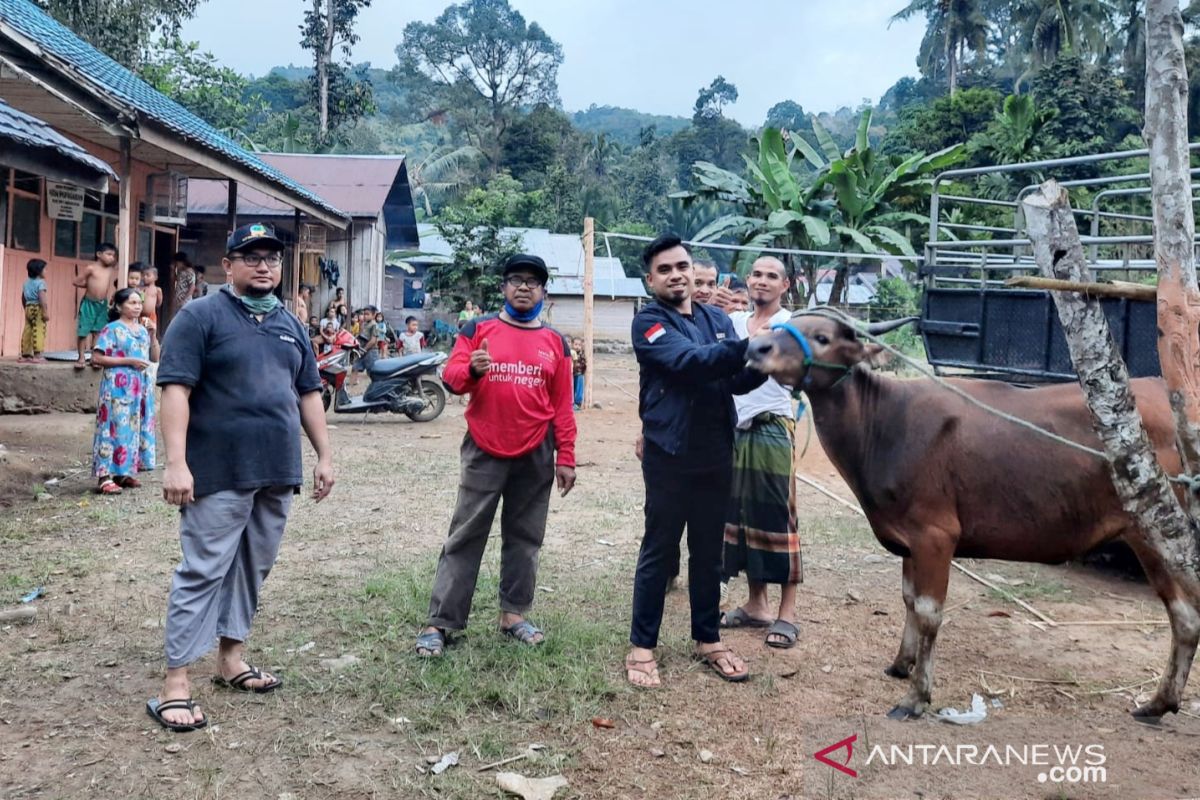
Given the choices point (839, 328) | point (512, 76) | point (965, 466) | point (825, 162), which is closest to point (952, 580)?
point (965, 466)

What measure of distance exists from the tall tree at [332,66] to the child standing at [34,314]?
79.0ft

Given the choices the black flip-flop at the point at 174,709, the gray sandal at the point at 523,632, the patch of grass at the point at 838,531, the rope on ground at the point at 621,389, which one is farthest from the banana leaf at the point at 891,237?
the black flip-flop at the point at 174,709

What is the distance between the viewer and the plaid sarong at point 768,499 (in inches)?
184

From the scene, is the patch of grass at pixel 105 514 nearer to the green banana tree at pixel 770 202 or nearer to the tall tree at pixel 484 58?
the green banana tree at pixel 770 202

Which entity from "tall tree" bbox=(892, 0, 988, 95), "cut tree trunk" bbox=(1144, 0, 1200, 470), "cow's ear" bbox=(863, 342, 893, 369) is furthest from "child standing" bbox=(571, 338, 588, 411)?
"tall tree" bbox=(892, 0, 988, 95)

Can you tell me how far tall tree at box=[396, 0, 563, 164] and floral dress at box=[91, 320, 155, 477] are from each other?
Answer: 155 ft

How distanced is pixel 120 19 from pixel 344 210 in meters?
6.18

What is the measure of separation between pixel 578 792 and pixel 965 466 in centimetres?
196

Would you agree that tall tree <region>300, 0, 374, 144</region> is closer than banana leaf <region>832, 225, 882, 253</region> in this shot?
No

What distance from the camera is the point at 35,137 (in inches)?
281

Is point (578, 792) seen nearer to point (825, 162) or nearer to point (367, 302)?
point (825, 162)

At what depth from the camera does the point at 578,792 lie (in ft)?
10.2

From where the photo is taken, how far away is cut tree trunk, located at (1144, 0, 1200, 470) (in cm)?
250

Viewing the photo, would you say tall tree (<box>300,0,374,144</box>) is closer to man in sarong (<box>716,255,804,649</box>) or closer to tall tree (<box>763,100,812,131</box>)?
man in sarong (<box>716,255,804,649</box>)
